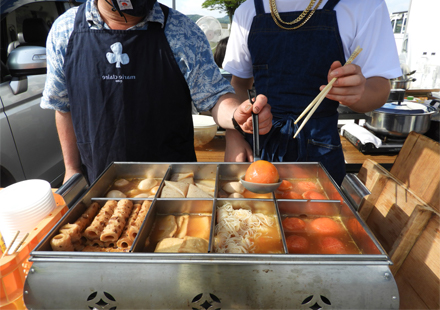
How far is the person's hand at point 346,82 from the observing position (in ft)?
4.83

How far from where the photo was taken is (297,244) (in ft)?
4.10

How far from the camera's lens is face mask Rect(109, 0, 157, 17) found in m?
1.69

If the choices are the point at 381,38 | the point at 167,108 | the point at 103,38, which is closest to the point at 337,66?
the point at 381,38

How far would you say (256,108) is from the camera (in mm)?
1556

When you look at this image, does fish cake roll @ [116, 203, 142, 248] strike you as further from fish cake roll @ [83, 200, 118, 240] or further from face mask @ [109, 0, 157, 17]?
face mask @ [109, 0, 157, 17]

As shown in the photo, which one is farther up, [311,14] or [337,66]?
[311,14]

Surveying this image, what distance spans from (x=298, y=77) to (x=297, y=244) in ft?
4.30

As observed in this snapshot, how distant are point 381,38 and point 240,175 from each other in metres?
1.35

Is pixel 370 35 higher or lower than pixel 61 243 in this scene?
higher

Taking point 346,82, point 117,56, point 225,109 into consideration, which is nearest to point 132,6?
point 117,56

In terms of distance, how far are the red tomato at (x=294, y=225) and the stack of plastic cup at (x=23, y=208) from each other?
1.11m

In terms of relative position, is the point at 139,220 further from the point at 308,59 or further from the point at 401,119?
the point at 401,119

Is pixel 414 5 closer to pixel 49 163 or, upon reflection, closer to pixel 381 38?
pixel 381 38

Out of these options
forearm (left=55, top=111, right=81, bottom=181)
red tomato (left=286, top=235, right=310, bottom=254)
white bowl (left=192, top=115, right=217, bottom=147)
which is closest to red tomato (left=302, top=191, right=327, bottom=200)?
red tomato (left=286, top=235, right=310, bottom=254)
